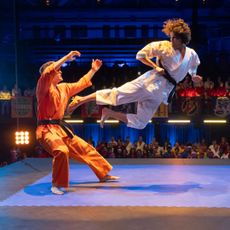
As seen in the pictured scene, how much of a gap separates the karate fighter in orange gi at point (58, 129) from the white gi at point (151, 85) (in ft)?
1.31

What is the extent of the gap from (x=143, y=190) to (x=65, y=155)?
2.59 ft

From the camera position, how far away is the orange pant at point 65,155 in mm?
4047

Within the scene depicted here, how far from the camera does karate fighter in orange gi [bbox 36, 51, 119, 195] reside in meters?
4.04

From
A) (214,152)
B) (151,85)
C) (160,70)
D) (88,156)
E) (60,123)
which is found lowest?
(214,152)

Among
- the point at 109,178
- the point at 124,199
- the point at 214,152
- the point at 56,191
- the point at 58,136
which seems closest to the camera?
the point at 124,199

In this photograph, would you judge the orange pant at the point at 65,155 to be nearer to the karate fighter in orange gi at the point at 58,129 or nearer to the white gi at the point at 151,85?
the karate fighter in orange gi at the point at 58,129

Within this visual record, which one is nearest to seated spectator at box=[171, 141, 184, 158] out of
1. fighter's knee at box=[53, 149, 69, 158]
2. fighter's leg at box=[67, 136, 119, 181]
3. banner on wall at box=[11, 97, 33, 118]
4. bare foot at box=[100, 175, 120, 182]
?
banner on wall at box=[11, 97, 33, 118]

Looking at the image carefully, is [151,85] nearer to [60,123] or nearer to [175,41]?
[175,41]

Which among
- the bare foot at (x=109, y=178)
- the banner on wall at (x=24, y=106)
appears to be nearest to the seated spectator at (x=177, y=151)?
the banner on wall at (x=24, y=106)

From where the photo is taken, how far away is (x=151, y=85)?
13.6 feet

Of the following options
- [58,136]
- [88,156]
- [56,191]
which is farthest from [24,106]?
[56,191]

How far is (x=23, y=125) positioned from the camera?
10508 millimetres

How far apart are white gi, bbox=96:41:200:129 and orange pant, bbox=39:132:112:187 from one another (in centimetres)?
53

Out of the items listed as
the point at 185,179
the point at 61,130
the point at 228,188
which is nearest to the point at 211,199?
the point at 228,188
